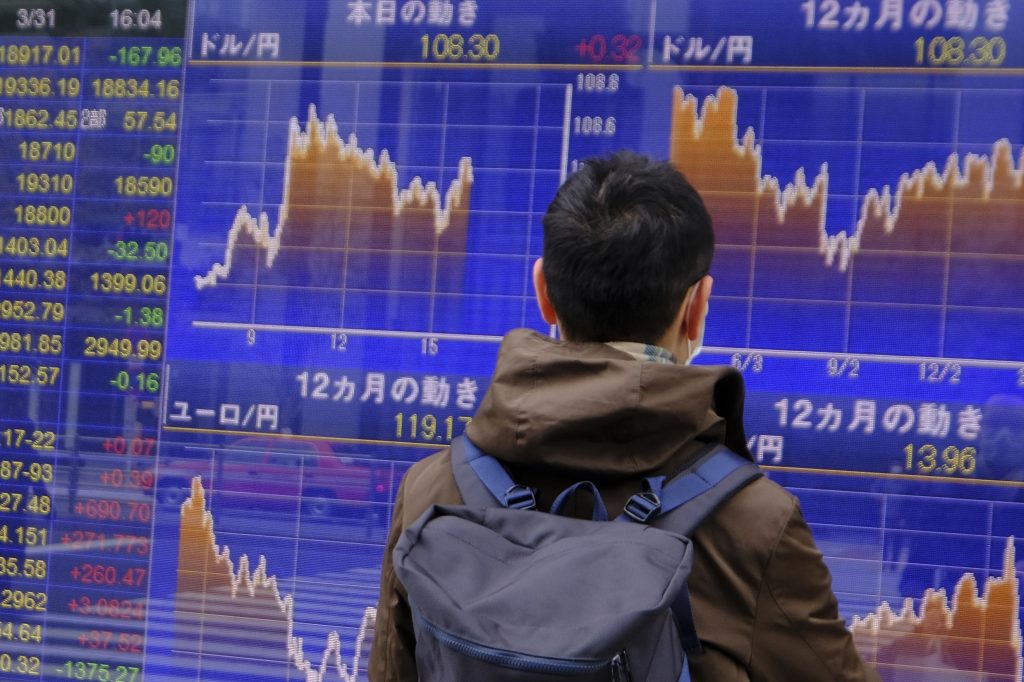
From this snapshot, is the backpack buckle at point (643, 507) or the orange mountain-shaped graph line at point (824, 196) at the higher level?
the orange mountain-shaped graph line at point (824, 196)

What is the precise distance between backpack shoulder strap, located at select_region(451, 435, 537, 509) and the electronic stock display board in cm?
139

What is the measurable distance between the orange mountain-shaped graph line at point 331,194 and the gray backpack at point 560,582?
5.37 ft

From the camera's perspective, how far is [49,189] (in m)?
3.59

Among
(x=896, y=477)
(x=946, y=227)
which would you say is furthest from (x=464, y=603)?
(x=946, y=227)

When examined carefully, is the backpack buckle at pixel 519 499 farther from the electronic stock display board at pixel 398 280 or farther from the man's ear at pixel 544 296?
the electronic stock display board at pixel 398 280

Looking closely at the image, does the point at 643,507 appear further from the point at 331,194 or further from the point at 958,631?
the point at 331,194

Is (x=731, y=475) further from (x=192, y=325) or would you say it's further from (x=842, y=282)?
(x=192, y=325)

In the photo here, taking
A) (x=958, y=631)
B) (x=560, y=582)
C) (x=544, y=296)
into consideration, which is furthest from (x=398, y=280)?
(x=560, y=582)

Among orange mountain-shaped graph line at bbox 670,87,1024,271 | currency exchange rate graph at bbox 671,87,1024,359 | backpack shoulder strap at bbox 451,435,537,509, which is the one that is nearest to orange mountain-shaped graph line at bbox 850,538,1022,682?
currency exchange rate graph at bbox 671,87,1024,359

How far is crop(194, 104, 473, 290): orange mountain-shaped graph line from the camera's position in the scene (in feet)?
10.8

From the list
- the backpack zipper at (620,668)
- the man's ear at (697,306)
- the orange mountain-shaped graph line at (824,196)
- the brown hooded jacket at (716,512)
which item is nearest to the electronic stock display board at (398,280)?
the orange mountain-shaped graph line at (824,196)

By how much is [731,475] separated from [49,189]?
104 inches

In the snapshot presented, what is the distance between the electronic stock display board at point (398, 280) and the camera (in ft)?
9.72

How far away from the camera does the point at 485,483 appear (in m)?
1.78
